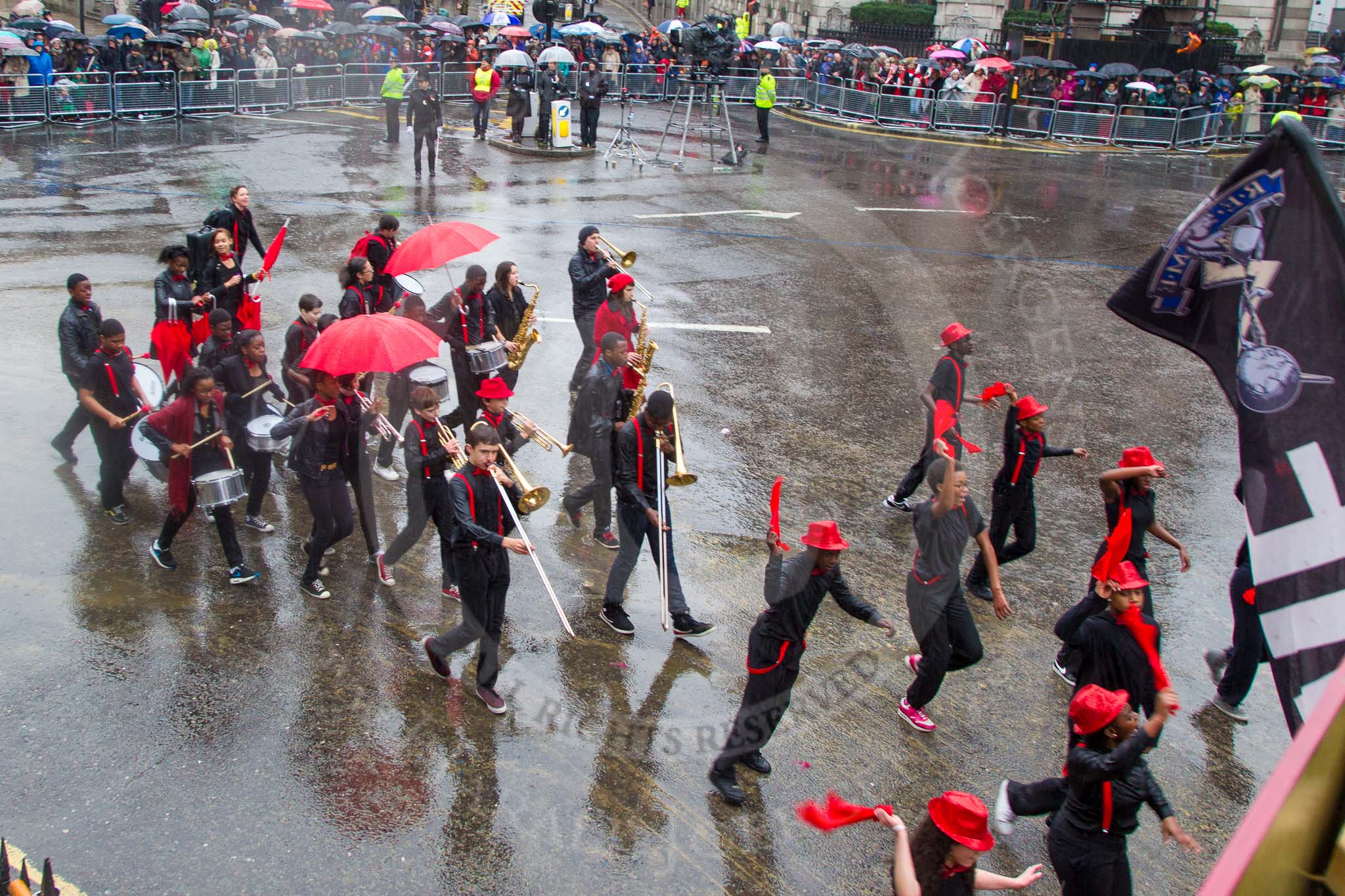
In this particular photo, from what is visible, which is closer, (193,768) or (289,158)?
(193,768)

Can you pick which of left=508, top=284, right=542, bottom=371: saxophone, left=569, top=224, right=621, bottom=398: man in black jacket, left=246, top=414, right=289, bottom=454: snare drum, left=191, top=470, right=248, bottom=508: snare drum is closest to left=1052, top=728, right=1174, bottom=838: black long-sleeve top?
left=191, top=470, right=248, bottom=508: snare drum

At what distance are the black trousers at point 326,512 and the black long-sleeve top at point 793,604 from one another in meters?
3.27

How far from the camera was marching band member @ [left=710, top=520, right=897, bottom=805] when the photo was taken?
5.88 m

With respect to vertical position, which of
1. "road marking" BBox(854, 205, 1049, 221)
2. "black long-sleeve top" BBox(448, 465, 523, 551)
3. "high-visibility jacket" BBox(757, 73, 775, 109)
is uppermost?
"high-visibility jacket" BBox(757, 73, 775, 109)

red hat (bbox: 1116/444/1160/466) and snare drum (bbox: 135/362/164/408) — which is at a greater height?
red hat (bbox: 1116/444/1160/466)

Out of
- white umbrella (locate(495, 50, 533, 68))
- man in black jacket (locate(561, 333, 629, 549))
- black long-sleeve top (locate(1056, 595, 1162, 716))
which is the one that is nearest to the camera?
black long-sleeve top (locate(1056, 595, 1162, 716))

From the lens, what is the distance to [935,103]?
98.1 feet

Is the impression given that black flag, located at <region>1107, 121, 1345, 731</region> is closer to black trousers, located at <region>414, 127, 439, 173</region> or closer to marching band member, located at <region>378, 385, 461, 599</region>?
marching band member, located at <region>378, 385, 461, 599</region>

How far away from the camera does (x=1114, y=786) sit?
15.9 ft

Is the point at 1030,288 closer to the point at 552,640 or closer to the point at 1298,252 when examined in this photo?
the point at 552,640

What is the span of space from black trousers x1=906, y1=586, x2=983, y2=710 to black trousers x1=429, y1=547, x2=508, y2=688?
2.45 m

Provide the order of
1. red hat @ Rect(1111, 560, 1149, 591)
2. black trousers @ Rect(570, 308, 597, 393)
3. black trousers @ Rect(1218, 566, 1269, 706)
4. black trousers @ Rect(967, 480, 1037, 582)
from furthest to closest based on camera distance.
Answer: black trousers @ Rect(570, 308, 597, 393) → black trousers @ Rect(967, 480, 1037, 582) → black trousers @ Rect(1218, 566, 1269, 706) → red hat @ Rect(1111, 560, 1149, 591)

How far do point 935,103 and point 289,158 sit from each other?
1720cm

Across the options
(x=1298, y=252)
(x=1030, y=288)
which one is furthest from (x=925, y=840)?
(x=1030, y=288)
